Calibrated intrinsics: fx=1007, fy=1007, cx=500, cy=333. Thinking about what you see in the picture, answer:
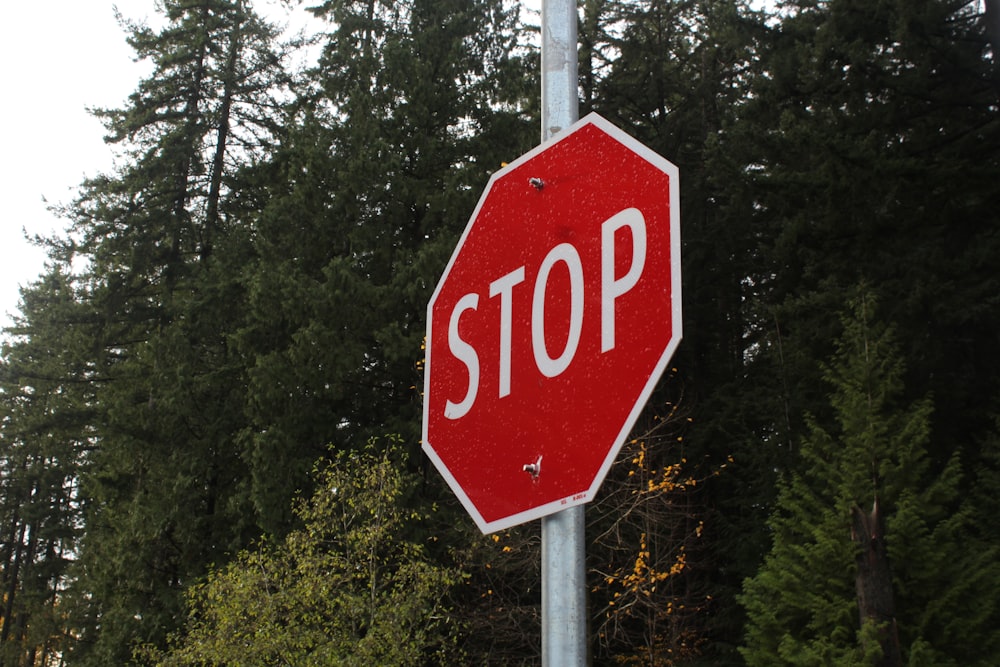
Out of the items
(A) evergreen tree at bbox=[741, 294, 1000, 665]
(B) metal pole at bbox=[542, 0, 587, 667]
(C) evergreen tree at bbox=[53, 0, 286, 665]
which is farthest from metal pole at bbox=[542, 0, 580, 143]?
(C) evergreen tree at bbox=[53, 0, 286, 665]

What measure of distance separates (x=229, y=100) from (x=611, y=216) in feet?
87.6

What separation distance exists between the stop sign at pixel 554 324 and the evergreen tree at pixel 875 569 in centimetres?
968

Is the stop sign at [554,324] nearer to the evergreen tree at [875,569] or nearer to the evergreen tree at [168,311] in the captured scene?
the evergreen tree at [875,569]

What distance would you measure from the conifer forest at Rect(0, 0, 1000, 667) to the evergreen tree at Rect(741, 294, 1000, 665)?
0.05 m

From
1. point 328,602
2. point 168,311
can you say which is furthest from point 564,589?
point 168,311

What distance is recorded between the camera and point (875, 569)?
36.2ft

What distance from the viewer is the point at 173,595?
69.6 feet

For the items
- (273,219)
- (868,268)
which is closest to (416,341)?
(273,219)

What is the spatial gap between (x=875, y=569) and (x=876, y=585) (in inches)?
6.7

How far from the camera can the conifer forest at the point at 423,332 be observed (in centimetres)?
1320

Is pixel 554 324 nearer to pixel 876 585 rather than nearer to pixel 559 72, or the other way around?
pixel 559 72

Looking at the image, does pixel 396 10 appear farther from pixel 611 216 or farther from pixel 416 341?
pixel 611 216

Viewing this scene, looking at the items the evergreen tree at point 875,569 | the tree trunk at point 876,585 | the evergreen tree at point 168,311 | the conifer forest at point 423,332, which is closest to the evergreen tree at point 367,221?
the conifer forest at point 423,332

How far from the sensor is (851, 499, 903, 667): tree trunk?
423 inches
